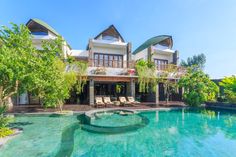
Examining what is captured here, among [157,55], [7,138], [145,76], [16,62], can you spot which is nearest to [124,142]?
[7,138]

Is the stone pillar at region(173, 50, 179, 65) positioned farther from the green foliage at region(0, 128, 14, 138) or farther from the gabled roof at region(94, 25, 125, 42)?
the green foliage at region(0, 128, 14, 138)

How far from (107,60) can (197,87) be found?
11970mm

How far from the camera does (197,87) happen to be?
17.8 metres

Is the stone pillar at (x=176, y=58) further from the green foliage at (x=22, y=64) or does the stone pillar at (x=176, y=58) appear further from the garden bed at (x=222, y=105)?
the green foliage at (x=22, y=64)

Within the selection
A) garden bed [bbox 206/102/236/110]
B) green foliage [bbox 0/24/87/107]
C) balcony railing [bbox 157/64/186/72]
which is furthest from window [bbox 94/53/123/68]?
garden bed [bbox 206/102/236/110]

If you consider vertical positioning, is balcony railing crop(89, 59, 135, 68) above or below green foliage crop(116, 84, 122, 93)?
above

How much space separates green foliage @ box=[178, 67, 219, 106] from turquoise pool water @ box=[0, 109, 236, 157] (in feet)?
23.0

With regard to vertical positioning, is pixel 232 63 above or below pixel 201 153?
above

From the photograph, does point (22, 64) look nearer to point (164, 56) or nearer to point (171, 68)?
point (171, 68)

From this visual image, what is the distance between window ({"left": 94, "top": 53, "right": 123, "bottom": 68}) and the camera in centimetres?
2014

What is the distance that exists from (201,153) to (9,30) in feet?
37.8

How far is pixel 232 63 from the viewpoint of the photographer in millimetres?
30828

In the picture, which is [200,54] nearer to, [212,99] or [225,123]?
[212,99]

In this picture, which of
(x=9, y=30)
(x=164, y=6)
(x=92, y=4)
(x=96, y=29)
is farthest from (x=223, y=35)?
(x=9, y=30)
